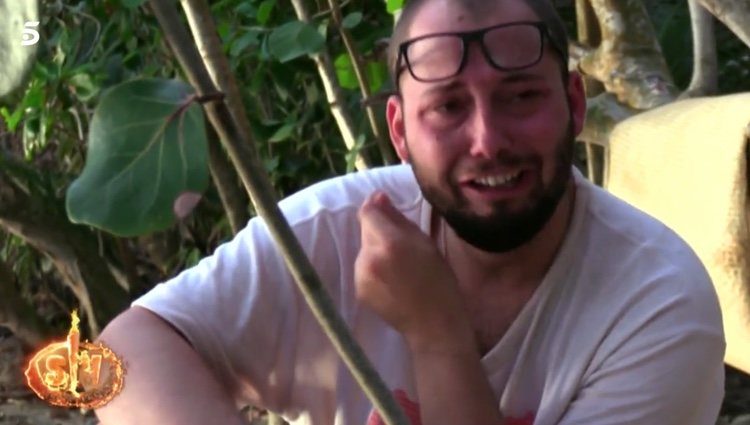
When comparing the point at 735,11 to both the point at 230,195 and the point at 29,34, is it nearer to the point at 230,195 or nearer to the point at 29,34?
the point at 230,195

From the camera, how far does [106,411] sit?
30.8 inches

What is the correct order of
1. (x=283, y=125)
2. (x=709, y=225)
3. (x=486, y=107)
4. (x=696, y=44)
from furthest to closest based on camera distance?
(x=283, y=125) → (x=696, y=44) → (x=709, y=225) → (x=486, y=107)

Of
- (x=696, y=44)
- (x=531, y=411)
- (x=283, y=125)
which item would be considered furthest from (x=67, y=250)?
(x=531, y=411)

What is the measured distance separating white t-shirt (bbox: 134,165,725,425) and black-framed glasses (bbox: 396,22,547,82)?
0.16 metres

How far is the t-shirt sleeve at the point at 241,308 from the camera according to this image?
2.75 feet

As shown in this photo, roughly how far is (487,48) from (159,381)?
0.29 m

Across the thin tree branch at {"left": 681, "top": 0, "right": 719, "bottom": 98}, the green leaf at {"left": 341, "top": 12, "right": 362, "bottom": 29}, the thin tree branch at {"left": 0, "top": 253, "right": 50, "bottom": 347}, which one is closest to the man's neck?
the green leaf at {"left": 341, "top": 12, "right": 362, "bottom": 29}

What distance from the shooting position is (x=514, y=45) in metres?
0.73

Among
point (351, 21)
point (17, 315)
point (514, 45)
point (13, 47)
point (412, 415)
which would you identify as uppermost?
point (13, 47)

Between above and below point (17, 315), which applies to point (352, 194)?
above

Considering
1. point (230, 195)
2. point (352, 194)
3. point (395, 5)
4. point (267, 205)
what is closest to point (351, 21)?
point (395, 5)

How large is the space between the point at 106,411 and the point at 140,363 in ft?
0.13

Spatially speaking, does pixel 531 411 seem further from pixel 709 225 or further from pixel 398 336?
pixel 709 225

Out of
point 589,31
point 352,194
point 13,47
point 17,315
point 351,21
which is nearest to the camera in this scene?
point 13,47
